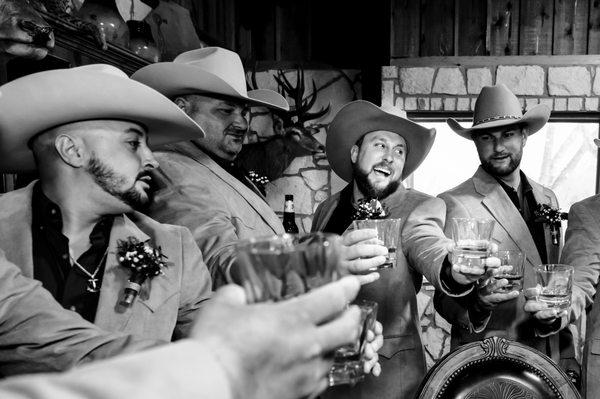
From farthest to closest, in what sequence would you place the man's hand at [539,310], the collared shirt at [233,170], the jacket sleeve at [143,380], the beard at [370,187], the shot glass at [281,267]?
the beard at [370,187] → the collared shirt at [233,170] → the man's hand at [539,310] → the shot glass at [281,267] → the jacket sleeve at [143,380]

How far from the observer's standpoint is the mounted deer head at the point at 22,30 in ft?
6.16

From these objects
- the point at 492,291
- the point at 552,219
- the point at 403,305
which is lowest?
the point at 403,305

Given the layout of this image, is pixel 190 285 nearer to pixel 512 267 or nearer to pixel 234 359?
pixel 512 267

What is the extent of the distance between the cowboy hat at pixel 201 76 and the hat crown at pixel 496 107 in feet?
4.99

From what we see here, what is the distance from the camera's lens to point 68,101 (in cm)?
175

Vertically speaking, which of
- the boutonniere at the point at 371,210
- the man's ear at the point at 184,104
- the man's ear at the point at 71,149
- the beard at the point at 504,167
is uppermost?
the man's ear at the point at 184,104

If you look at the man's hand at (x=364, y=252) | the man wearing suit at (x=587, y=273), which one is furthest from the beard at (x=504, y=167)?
the man's hand at (x=364, y=252)

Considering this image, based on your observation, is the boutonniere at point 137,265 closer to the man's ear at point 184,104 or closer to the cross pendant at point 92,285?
the cross pendant at point 92,285

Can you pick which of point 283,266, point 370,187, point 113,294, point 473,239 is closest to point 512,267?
point 473,239

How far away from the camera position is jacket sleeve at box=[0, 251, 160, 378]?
1.33 meters

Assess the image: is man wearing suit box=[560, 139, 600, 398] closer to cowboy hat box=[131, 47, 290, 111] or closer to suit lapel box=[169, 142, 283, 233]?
suit lapel box=[169, 142, 283, 233]

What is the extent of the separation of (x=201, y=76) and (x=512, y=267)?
4.82ft

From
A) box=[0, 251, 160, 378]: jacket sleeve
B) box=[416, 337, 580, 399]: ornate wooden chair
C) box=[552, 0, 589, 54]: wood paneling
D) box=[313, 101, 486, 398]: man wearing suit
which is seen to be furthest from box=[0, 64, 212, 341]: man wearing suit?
box=[552, 0, 589, 54]: wood paneling

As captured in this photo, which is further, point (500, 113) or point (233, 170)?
point (500, 113)
